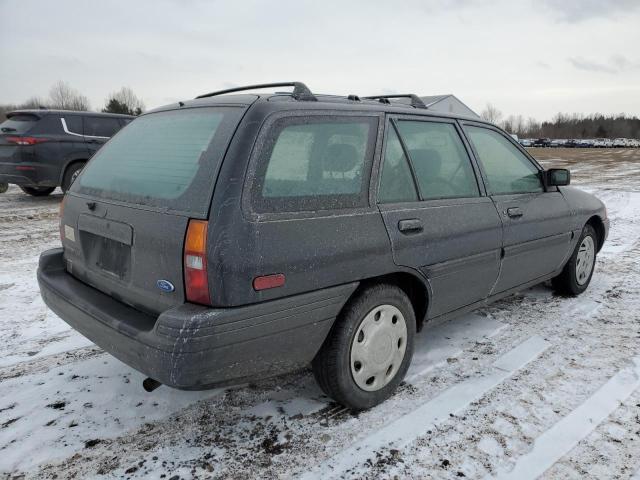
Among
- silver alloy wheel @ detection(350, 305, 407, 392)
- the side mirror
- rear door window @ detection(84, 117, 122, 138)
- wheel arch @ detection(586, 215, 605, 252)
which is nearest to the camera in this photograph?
silver alloy wheel @ detection(350, 305, 407, 392)

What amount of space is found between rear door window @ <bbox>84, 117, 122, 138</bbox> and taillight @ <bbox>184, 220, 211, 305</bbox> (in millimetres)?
9018

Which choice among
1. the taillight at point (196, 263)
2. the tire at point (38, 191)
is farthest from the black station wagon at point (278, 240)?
the tire at point (38, 191)

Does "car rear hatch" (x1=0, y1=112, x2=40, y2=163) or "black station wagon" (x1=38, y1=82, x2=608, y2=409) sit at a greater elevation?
"car rear hatch" (x1=0, y1=112, x2=40, y2=163)

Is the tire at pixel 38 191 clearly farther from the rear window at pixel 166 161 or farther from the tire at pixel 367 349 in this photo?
the tire at pixel 367 349

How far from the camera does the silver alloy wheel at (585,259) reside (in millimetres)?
4496

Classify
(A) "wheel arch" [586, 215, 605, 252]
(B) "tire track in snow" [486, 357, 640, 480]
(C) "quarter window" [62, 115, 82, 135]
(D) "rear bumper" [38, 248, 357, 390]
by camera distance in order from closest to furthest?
(D) "rear bumper" [38, 248, 357, 390], (B) "tire track in snow" [486, 357, 640, 480], (A) "wheel arch" [586, 215, 605, 252], (C) "quarter window" [62, 115, 82, 135]

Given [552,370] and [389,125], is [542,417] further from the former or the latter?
[389,125]

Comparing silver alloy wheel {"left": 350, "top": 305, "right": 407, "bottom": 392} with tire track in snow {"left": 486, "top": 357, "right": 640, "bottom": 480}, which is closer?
tire track in snow {"left": 486, "top": 357, "right": 640, "bottom": 480}

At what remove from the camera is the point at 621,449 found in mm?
2326

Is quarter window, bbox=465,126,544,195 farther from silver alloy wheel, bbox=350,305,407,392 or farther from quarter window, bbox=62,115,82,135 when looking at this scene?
quarter window, bbox=62,115,82,135

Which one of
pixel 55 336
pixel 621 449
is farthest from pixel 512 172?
pixel 55 336

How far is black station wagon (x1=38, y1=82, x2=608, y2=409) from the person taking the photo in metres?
2.11

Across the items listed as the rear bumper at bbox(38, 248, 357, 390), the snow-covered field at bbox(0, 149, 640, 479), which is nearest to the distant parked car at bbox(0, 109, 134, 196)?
the snow-covered field at bbox(0, 149, 640, 479)

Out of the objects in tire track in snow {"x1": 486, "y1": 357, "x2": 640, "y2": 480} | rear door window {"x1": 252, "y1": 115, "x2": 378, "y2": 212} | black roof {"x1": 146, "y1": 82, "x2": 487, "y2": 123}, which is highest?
black roof {"x1": 146, "y1": 82, "x2": 487, "y2": 123}
